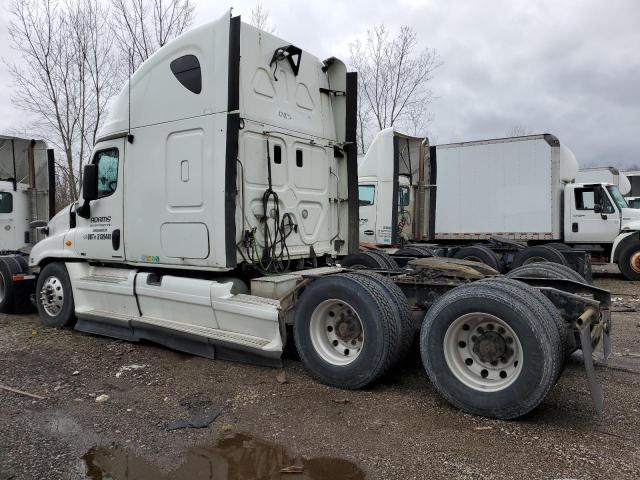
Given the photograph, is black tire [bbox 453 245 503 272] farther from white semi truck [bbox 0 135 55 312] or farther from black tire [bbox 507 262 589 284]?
white semi truck [bbox 0 135 55 312]

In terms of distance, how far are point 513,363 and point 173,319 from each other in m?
3.81

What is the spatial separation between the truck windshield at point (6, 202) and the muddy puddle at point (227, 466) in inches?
312

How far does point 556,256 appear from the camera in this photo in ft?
35.4

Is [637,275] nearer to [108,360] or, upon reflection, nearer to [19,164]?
[108,360]

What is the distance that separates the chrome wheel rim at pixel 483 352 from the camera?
12.6 feet

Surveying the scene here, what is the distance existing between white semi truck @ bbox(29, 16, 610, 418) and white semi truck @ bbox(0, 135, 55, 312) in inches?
114

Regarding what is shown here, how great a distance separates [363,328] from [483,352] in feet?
3.41

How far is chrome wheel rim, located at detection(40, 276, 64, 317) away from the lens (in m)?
7.21

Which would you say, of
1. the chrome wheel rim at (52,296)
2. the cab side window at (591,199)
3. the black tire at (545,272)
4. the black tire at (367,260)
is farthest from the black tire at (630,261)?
the chrome wheel rim at (52,296)

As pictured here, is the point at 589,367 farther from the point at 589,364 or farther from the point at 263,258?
the point at 263,258

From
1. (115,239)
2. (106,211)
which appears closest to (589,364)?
(115,239)

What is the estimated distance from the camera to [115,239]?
21.2 feet

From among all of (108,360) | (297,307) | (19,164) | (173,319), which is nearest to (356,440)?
(297,307)

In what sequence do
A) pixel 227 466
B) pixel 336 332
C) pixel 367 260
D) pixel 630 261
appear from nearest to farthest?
pixel 227 466
pixel 336 332
pixel 367 260
pixel 630 261
